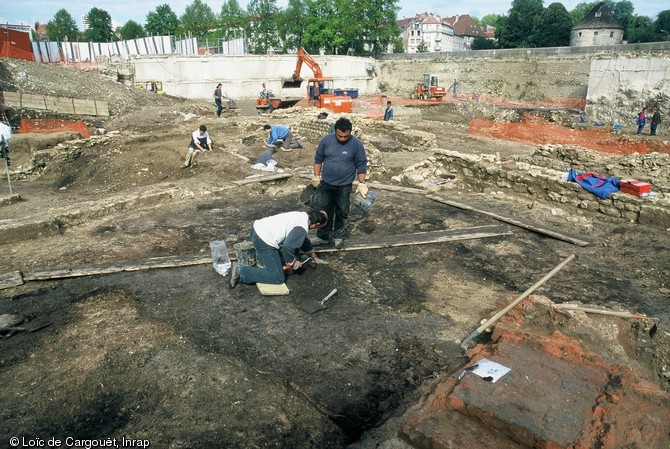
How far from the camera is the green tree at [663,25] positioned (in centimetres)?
5066

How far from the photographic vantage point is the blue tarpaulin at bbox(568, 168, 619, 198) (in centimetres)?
815

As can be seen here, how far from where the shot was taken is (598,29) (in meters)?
50.0

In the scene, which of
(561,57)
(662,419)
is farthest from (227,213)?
(561,57)

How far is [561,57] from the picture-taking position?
2973cm

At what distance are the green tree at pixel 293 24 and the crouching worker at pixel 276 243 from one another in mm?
50497

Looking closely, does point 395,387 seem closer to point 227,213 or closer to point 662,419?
point 662,419

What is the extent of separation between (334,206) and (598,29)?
56106 mm

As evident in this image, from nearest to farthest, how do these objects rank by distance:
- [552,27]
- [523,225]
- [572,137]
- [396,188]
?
[523,225] < [396,188] < [572,137] < [552,27]

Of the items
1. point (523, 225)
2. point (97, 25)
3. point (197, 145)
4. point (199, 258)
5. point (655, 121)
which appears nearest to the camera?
point (199, 258)

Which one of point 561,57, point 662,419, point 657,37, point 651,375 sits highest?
point 657,37

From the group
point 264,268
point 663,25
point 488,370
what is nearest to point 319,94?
point 264,268

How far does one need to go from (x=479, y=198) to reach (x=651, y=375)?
18.7 ft

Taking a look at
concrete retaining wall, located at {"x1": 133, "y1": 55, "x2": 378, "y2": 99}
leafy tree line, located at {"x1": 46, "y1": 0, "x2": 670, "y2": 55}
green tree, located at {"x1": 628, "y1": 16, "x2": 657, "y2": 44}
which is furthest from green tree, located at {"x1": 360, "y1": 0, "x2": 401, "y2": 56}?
green tree, located at {"x1": 628, "y1": 16, "x2": 657, "y2": 44}

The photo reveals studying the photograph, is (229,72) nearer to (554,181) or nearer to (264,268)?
(554,181)
